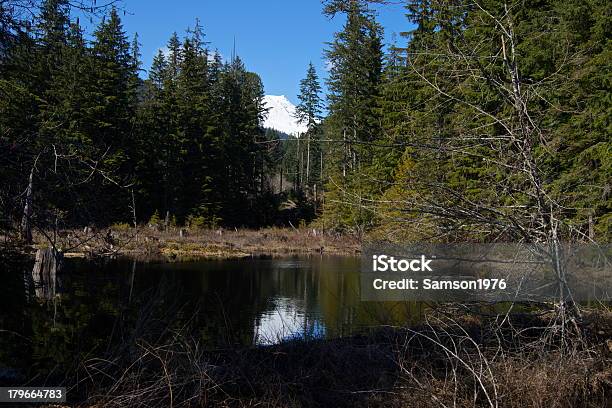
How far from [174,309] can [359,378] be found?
416cm

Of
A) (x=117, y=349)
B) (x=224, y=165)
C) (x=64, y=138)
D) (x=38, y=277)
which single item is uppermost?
(x=224, y=165)

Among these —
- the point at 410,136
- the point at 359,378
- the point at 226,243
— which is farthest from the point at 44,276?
the point at 226,243

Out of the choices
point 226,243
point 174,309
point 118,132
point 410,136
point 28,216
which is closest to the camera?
point 28,216

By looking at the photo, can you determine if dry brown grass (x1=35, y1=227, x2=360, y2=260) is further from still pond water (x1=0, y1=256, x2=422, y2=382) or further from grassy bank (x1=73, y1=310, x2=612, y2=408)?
grassy bank (x1=73, y1=310, x2=612, y2=408)

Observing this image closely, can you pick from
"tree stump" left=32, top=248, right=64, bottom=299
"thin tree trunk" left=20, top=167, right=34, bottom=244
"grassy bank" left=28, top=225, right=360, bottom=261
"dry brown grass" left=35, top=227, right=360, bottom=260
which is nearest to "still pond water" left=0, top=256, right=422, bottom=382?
"tree stump" left=32, top=248, right=64, bottom=299

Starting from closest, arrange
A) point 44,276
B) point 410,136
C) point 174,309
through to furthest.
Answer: point 410,136
point 44,276
point 174,309

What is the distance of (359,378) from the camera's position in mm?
5531

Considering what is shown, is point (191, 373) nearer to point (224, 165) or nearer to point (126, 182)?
point (126, 182)

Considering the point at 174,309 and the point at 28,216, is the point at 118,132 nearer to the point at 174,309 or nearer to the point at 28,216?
the point at 174,309

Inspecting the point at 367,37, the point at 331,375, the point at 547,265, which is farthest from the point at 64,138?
the point at 547,265

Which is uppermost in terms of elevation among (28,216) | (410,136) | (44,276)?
(410,136)

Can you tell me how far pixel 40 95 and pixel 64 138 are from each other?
1.81 m

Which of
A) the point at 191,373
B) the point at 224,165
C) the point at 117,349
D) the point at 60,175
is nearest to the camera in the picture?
the point at 60,175

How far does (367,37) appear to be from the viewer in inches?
218
